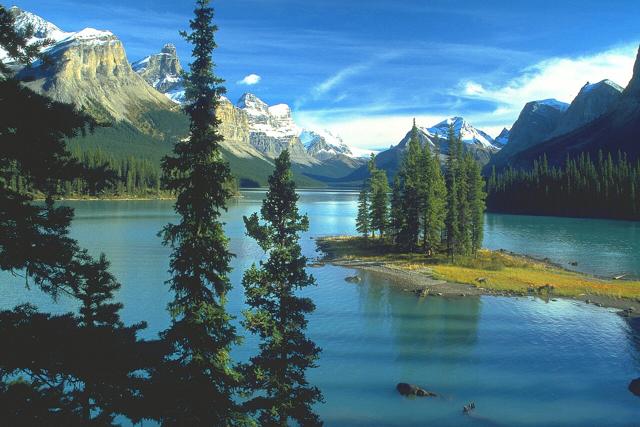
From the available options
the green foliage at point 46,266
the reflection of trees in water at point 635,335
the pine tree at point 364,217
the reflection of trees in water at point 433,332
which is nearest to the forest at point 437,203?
the pine tree at point 364,217

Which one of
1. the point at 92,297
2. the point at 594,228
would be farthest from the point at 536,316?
the point at 594,228

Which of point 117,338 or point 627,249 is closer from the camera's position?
point 117,338

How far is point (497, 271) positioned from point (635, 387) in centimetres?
4042

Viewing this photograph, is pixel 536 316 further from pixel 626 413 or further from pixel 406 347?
pixel 626 413

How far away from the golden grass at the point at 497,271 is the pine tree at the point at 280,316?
4587 centimetres

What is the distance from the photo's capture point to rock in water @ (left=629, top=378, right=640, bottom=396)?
3153 cm

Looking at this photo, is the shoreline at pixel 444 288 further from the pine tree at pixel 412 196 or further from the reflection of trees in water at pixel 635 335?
the pine tree at pixel 412 196

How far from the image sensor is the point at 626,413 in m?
29.0

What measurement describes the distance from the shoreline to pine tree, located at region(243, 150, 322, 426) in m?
37.6

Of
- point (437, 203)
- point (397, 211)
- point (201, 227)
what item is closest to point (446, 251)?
point (437, 203)

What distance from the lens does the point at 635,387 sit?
105 feet

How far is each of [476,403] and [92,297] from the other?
25.6 metres

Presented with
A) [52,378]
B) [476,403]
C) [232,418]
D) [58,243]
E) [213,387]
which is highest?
[58,243]

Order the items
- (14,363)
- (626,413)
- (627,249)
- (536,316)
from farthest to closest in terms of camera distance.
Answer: (627,249)
(536,316)
(626,413)
(14,363)
